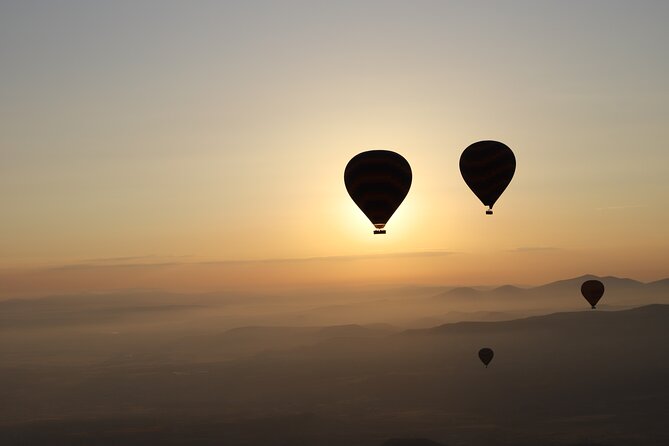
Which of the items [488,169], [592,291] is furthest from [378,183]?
[592,291]

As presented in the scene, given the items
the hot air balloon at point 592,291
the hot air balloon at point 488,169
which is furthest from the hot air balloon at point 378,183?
the hot air balloon at point 592,291

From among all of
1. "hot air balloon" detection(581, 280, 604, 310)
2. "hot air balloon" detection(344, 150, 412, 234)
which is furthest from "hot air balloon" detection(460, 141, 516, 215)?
"hot air balloon" detection(581, 280, 604, 310)

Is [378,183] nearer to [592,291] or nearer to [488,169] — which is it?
[488,169]

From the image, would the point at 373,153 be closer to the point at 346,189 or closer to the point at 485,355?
the point at 346,189

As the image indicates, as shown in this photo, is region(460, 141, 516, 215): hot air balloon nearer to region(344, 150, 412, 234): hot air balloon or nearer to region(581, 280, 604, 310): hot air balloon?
region(344, 150, 412, 234): hot air balloon

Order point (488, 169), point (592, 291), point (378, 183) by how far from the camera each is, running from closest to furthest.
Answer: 1. point (378, 183)
2. point (488, 169)
3. point (592, 291)

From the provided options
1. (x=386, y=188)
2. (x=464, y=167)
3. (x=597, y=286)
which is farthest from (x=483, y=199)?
(x=597, y=286)
